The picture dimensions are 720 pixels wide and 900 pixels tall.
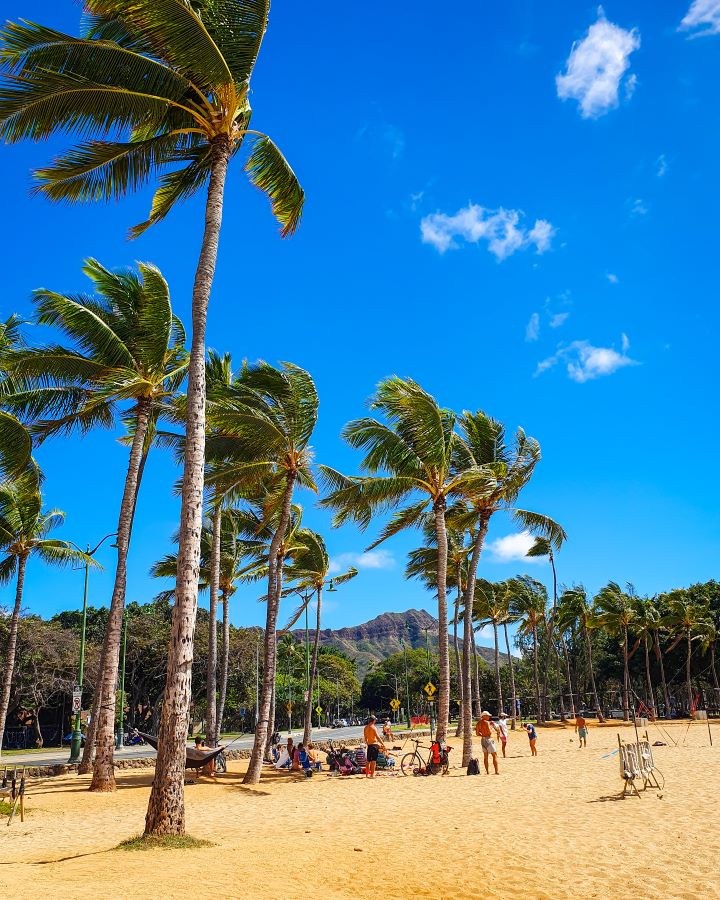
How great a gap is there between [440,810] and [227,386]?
11940mm

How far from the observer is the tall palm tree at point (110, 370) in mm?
17188

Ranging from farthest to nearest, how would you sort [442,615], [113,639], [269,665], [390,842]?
[442,615]
[269,665]
[113,639]
[390,842]

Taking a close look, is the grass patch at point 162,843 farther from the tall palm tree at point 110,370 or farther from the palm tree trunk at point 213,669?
the palm tree trunk at point 213,669

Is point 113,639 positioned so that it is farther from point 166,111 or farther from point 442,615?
point 166,111

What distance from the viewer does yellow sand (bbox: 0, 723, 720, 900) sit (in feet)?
24.4

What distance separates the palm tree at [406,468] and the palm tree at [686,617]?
1408 inches

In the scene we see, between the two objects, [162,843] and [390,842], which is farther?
[390,842]

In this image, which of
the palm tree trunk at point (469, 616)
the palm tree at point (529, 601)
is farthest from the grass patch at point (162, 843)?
the palm tree at point (529, 601)

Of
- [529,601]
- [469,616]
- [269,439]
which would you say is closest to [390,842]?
[269,439]

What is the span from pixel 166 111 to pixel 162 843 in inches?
441

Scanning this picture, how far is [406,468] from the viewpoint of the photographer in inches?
876

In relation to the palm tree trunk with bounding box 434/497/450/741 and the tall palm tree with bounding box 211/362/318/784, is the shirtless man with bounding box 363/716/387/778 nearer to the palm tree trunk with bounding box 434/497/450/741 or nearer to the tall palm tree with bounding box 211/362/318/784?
the palm tree trunk with bounding box 434/497/450/741

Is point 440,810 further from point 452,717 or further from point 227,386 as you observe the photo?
point 452,717

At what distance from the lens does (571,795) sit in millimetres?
14305
